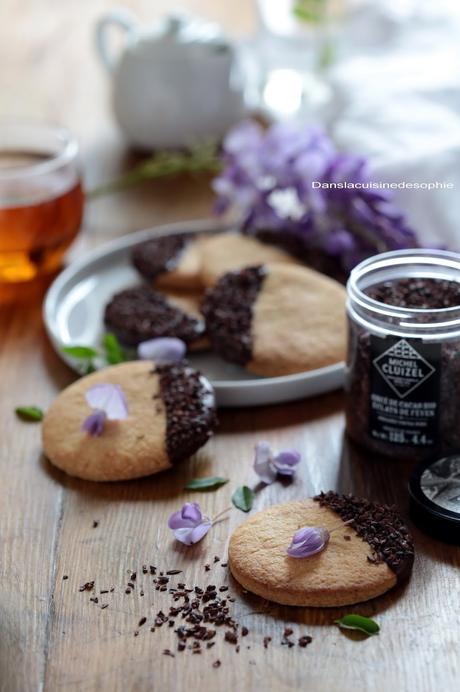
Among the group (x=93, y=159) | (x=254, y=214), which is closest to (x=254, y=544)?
(x=254, y=214)

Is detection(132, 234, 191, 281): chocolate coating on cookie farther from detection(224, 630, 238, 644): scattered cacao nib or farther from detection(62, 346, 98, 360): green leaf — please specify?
detection(224, 630, 238, 644): scattered cacao nib

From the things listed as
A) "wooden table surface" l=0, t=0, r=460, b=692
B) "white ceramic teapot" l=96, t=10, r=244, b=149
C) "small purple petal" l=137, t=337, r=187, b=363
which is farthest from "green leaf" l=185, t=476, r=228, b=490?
"white ceramic teapot" l=96, t=10, r=244, b=149

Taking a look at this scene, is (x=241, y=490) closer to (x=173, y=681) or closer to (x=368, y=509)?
(x=368, y=509)

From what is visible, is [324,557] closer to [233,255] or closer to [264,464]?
[264,464]

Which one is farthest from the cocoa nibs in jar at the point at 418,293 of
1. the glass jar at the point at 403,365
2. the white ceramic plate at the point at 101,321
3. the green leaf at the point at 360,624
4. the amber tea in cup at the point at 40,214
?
the amber tea in cup at the point at 40,214

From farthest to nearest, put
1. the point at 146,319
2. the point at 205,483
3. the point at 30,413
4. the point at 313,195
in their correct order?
the point at 313,195 → the point at 146,319 → the point at 30,413 → the point at 205,483

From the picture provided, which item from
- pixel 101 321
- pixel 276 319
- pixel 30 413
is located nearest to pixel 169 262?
pixel 101 321
